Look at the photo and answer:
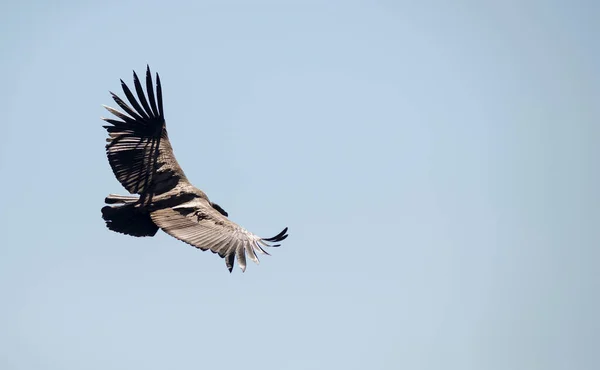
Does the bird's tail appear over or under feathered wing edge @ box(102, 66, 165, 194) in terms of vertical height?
under

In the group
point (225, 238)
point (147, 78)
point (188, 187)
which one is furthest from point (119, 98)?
point (225, 238)

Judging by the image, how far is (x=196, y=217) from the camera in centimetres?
2202

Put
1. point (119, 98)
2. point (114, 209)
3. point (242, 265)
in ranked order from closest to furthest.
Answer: point (242, 265), point (114, 209), point (119, 98)

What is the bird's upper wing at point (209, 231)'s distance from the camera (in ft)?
68.7

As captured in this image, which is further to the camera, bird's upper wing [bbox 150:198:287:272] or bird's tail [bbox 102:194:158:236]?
bird's tail [bbox 102:194:158:236]

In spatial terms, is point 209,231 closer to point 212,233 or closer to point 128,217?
point 212,233

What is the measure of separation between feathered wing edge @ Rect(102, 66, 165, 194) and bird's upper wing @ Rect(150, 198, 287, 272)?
1.20 meters

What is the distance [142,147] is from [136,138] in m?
0.28

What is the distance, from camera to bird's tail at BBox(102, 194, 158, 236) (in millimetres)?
22000

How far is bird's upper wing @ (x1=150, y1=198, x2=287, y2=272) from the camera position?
21.0 m

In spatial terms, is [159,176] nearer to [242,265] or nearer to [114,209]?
[114,209]

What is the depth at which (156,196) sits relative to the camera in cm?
2264

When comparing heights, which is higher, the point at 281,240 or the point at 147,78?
the point at 147,78

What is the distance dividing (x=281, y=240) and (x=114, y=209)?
12.9ft
